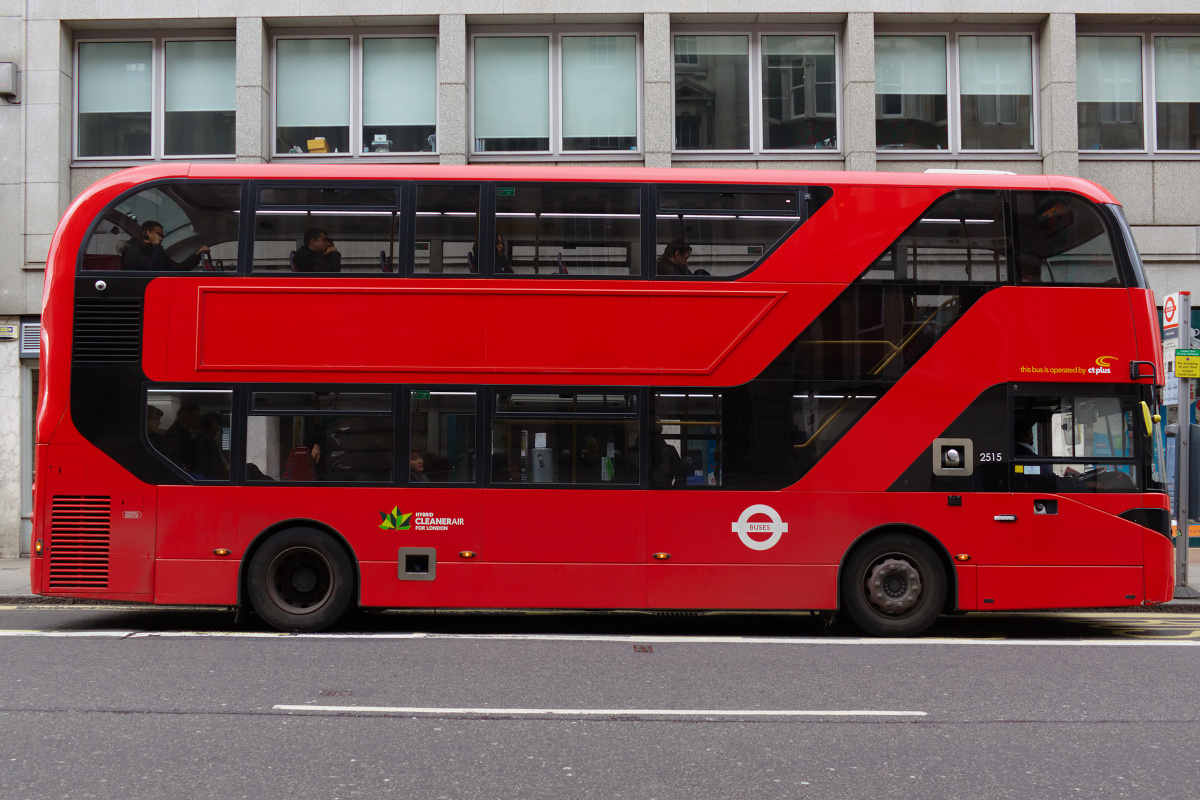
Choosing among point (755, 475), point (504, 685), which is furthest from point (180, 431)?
point (755, 475)

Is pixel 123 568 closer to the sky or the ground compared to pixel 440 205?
closer to the ground

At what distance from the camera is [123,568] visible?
29.7 feet

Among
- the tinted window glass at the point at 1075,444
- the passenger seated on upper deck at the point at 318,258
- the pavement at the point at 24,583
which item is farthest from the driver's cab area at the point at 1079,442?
the passenger seated on upper deck at the point at 318,258

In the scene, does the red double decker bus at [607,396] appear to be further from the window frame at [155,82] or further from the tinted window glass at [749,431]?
the window frame at [155,82]

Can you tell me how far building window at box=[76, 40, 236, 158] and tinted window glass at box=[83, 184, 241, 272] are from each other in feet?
23.4

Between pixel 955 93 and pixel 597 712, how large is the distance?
1276 cm

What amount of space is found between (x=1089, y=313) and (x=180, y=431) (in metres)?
8.26

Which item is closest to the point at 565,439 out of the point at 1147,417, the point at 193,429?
the point at 193,429

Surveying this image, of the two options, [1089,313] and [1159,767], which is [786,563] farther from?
[1159,767]

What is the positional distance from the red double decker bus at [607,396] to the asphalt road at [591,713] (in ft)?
2.05

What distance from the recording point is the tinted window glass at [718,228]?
9.02m

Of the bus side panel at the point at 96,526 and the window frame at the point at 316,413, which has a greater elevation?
the window frame at the point at 316,413

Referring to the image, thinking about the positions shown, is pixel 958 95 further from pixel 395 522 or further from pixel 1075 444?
pixel 395 522

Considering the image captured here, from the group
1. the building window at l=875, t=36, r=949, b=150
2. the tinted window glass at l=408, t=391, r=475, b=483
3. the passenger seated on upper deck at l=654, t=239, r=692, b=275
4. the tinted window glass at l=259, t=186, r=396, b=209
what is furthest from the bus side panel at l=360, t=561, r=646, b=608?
the building window at l=875, t=36, r=949, b=150
